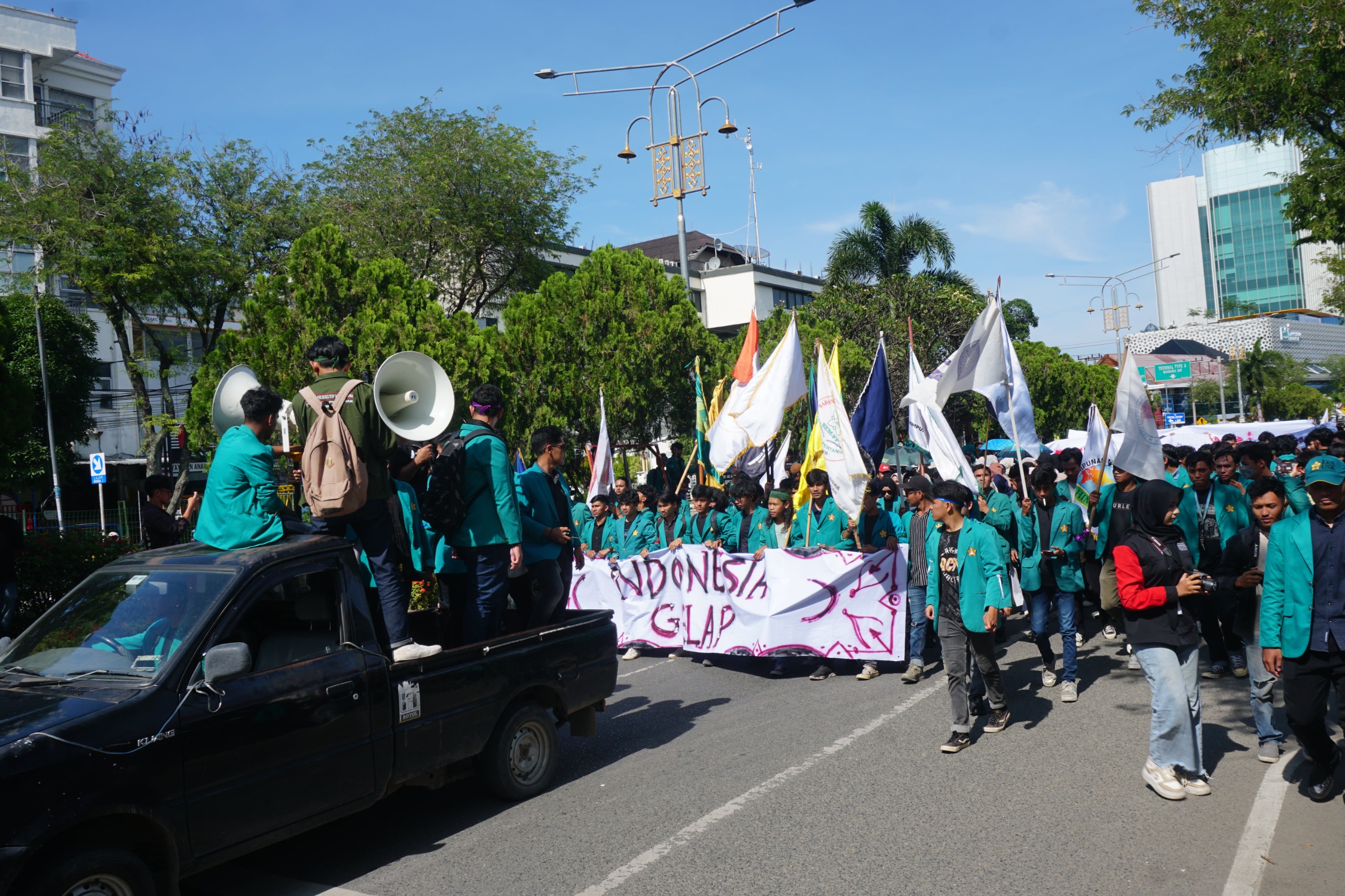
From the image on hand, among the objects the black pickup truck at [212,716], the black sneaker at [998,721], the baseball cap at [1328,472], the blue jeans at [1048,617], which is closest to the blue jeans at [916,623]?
the blue jeans at [1048,617]

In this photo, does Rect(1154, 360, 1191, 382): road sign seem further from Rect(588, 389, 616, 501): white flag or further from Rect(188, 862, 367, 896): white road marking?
Rect(188, 862, 367, 896): white road marking

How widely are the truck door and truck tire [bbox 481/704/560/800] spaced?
3.17ft

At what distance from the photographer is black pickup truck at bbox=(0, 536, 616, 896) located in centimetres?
378

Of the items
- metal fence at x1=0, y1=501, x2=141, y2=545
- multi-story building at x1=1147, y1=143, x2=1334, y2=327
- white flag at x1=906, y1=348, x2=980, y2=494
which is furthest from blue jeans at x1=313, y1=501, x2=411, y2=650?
multi-story building at x1=1147, y1=143, x2=1334, y2=327

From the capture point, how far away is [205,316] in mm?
24594

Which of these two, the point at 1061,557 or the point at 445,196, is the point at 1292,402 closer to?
the point at 445,196

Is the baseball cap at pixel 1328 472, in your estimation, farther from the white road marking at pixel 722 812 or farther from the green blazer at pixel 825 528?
the green blazer at pixel 825 528

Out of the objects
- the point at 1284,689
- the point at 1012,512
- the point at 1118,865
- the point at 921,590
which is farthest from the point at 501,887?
the point at 1012,512

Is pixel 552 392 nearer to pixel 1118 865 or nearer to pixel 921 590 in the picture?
pixel 921 590

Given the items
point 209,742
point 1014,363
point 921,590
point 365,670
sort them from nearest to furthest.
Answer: point 209,742 < point 365,670 < point 921,590 < point 1014,363

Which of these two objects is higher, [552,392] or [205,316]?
[205,316]

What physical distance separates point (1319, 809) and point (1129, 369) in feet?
14.7

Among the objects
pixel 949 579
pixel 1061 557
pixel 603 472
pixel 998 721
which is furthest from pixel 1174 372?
pixel 949 579

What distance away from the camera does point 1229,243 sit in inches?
5778
